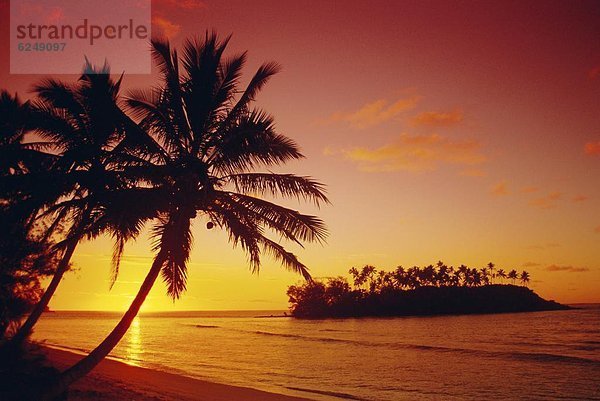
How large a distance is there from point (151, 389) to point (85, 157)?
27.3 feet

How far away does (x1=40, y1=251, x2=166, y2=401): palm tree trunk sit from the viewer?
8656 mm

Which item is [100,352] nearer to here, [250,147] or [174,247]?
[174,247]

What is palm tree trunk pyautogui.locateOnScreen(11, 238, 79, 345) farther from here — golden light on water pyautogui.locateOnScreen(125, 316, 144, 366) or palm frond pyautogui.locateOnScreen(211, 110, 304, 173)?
golden light on water pyautogui.locateOnScreen(125, 316, 144, 366)

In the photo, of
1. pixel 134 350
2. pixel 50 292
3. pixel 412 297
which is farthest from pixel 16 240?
pixel 412 297

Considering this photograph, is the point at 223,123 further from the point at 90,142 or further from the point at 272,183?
the point at 90,142

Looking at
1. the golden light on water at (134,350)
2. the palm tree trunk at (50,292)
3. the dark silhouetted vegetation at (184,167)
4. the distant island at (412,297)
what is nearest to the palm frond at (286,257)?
the dark silhouetted vegetation at (184,167)

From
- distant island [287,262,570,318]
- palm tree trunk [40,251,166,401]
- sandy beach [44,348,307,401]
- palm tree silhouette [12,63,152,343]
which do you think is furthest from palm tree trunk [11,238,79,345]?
distant island [287,262,570,318]

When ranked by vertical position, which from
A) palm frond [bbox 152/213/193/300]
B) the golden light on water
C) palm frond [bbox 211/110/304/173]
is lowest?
the golden light on water

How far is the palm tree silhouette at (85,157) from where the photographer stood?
→ 9164mm

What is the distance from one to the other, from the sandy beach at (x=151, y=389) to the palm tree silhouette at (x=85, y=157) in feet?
8.45

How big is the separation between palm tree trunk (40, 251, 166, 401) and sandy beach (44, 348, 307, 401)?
2086mm

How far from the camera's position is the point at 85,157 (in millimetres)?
10484

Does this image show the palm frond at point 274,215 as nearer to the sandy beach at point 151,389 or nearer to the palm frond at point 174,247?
the palm frond at point 174,247

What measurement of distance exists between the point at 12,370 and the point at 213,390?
7042 millimetres
